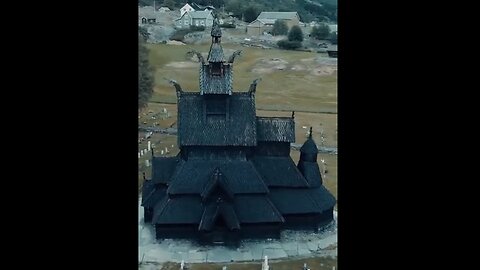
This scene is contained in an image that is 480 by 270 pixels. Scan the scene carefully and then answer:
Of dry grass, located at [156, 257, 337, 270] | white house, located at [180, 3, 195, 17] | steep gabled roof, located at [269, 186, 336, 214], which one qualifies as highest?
white house, located at [180, 3, 195, 17]

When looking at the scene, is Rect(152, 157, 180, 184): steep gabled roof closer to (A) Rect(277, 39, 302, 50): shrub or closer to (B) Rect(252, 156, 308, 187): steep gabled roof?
(B) Rect(252, 156, 308, 187): steep gabled roof

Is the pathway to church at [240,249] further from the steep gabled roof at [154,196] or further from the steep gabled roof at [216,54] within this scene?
the steep gabled roof at [216,54]

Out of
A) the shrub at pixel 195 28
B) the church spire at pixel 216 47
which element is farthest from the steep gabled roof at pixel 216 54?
the shrub at pixel 195 28

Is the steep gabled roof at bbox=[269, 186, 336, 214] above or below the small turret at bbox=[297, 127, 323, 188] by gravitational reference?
below

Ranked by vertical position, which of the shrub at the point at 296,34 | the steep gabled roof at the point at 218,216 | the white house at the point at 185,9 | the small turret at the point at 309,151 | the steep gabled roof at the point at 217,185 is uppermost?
the white house at the point at 185,9

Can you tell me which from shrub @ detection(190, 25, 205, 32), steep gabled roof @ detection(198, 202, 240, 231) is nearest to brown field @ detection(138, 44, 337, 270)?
shrub @ detection(190, 25, 205, 32)

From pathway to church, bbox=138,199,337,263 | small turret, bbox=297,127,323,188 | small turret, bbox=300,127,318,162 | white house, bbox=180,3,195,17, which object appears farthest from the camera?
small turret, bbox=297,127,323,188

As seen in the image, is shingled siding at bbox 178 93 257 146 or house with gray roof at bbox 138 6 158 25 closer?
house with gray roof at bbox 138 6 158 25

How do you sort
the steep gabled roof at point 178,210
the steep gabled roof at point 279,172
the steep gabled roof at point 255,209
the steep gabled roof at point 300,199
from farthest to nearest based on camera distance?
the steep gabled roof at point 279,172
the steep gabled roof at point 255,209
the steep gabled roof at point 178,210
the steep gabled roof at point 300,199
